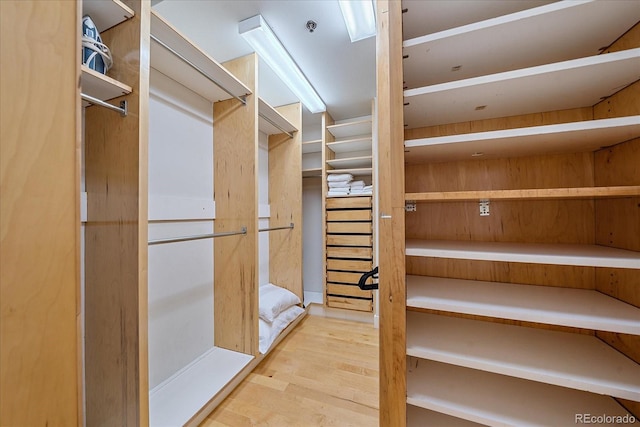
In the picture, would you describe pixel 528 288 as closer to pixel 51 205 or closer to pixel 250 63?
pixel 51 205

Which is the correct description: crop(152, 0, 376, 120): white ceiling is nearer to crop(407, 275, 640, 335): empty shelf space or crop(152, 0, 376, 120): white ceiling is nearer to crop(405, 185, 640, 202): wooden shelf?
crop(405, 185, 640, 202): wooden shelf

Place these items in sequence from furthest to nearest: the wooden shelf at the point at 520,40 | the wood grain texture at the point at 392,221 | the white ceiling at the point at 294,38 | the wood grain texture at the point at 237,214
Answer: the wood grain texture at the point at 237,214
the white ceiling at the point at 294,38
the wood grain texture at the point at 392,221
the wooden shelf at the point at 520,40

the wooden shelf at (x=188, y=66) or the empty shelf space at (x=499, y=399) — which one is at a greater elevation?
the wooden shelf at (x=188, y=66)

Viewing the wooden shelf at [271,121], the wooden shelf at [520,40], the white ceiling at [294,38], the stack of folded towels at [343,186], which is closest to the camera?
the wooden shelf at [520,40]

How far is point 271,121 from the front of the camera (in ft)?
7.37

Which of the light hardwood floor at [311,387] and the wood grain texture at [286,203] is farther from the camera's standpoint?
the wood grain texture at [286,203]

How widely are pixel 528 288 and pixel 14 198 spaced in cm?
→ 177

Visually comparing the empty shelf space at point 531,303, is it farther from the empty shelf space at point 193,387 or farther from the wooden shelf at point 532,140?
the empty shelf space at point 193,387

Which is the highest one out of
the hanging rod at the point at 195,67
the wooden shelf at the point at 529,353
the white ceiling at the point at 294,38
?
the white ceiling at the point at 294,38

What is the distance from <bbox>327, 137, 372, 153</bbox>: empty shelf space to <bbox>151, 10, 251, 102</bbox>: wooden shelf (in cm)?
119

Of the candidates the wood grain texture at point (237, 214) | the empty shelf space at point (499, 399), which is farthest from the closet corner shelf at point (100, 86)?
the empty shelf space at point (499, 399)

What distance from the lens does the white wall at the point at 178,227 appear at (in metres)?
1.43

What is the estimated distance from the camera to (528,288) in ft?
3.22

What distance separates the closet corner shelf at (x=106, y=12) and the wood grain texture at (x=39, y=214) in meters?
0.38
